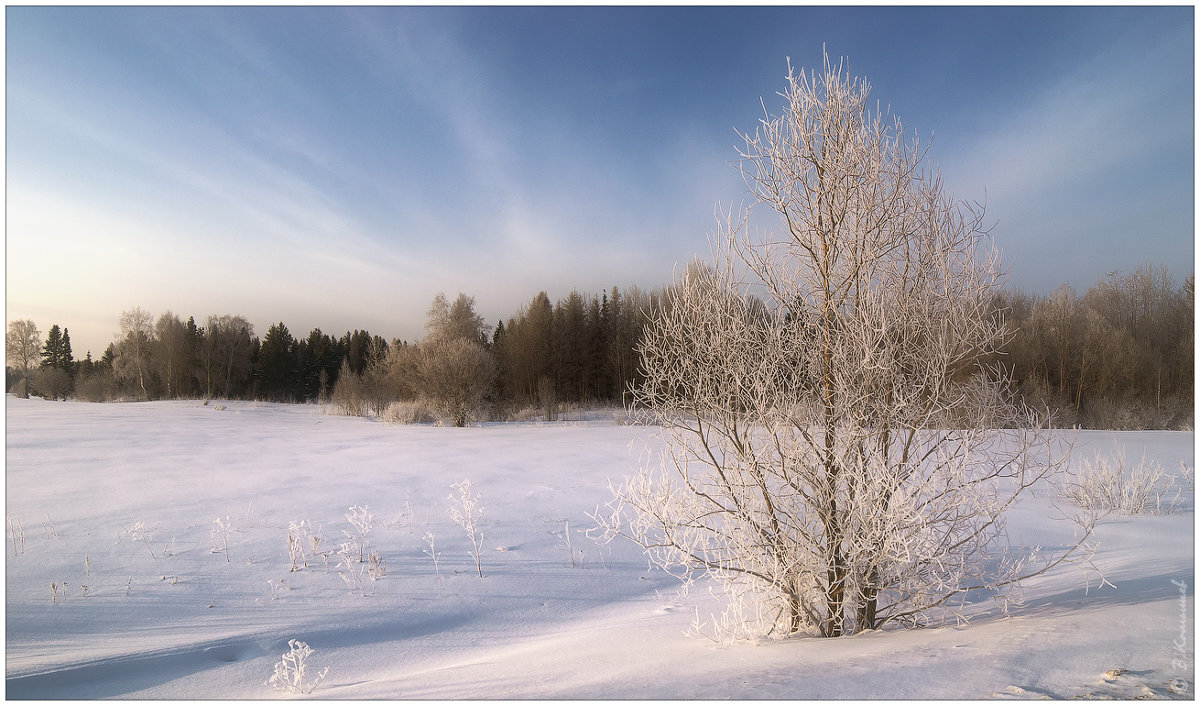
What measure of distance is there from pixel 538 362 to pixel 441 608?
2914 centimetres

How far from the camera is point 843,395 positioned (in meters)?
3.43

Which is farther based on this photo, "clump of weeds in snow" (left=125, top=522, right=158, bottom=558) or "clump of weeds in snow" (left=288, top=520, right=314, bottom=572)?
"clump of weeds in snow" (left=125, top=522, right=158, bottom=558)

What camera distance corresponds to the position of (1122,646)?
2.52m

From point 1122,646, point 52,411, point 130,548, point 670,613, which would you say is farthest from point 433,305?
point 1122,646

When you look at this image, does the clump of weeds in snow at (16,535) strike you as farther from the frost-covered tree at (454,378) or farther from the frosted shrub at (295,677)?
the frost-covered tree at (454,378)

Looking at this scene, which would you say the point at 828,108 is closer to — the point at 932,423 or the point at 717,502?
the point at 932,423

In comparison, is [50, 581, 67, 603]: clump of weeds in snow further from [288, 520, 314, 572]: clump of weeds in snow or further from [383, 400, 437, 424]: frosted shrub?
[383, 400, 437, 424]: frosted shrub

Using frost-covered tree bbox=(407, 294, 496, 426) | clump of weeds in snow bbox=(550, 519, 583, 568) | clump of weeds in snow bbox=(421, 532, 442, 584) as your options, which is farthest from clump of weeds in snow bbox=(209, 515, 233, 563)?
frost-covered tree bbox=(407, 294, 496, 426)

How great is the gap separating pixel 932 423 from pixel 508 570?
13.9 feet

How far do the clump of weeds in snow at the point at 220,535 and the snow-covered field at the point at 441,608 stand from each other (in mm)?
36

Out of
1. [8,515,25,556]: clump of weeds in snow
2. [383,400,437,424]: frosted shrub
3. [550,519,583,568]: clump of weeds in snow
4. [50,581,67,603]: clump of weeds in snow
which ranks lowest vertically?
[550,519,583,568]: clump of weeds in snow

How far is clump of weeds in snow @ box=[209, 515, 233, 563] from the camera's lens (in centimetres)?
558

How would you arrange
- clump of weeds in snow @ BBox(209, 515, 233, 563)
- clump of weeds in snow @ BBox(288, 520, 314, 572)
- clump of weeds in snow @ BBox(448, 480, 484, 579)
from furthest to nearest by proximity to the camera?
clump of weeds in snow @ BBox(448, 480, 484, 579) → clump of weeds in snow @ BBox(209, 515, 233, 563) → clump of weeds in snow @ BBox(288, 520, 314, 572)

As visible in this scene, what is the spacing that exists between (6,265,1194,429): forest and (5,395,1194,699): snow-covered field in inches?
61.5
